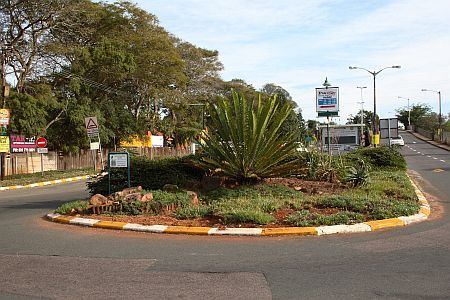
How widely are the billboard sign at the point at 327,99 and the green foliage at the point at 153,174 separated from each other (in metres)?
8.51

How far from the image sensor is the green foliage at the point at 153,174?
41.3ft

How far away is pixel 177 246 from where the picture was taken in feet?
25.6

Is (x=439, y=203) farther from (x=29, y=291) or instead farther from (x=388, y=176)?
(x=29, y=291)

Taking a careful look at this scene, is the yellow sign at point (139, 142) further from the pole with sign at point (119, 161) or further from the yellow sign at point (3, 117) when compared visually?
the pole with sign at point (119, 161)

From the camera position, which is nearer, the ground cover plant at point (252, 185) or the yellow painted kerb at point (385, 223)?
the yellow painted kerb at point (385, 223)

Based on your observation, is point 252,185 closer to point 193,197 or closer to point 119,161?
point 193,197

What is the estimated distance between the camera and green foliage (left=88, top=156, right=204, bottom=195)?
12602 mm

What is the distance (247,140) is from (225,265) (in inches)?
223

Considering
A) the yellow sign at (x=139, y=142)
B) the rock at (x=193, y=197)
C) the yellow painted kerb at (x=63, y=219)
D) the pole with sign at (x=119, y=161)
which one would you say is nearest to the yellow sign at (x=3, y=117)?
the pole with sign at (x=119, y=161)

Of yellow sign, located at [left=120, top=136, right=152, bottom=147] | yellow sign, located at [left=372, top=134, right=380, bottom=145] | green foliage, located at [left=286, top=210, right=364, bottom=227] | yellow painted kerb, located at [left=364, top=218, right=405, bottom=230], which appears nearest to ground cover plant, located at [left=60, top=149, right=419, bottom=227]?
green foliage, located at [left=286, top=210, right=364, bottom=227]

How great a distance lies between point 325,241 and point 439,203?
19.8 feet

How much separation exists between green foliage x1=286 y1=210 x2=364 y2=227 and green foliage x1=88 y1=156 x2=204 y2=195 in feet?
14.0

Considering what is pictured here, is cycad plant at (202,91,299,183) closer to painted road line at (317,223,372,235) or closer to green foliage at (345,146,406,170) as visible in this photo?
painted road line at (317,223,372,235)

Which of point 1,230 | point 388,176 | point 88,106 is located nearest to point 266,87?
point 88,106
